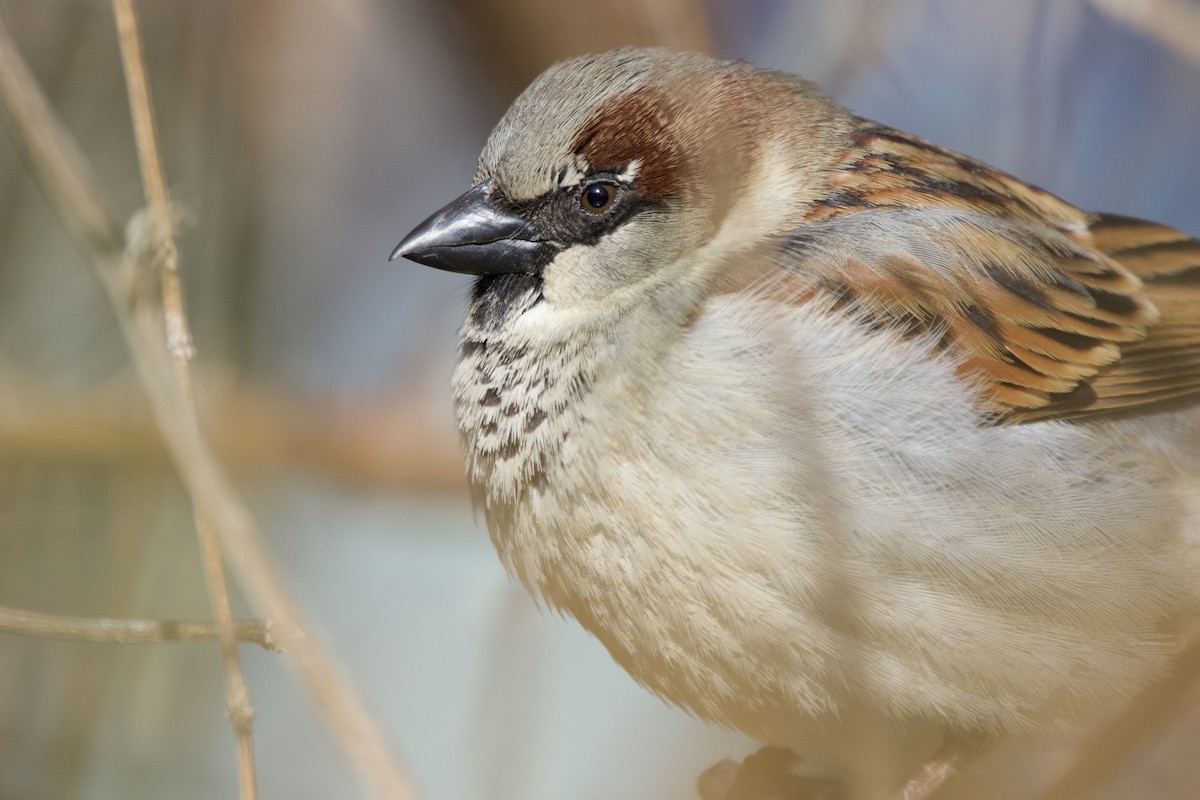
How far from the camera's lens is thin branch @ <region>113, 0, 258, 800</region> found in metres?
1.50

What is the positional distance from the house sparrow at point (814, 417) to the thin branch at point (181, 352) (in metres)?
0.70

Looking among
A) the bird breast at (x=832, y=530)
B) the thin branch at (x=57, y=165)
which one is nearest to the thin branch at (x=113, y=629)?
the thin branch at (x=57, y=165)

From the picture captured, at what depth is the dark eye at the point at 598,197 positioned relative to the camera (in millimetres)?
2398

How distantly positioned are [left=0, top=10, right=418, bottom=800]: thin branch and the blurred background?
105 centimetres

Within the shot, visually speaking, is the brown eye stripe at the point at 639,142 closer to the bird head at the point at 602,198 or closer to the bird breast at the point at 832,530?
the bird head at the point at 602,198

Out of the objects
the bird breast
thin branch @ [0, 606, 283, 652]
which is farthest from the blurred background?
thin branch @ [0, 606, 283, 652]

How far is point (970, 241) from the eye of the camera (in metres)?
2.36

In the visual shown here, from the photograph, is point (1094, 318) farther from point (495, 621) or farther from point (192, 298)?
point (192, 298)

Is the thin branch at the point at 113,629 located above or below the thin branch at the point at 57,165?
below

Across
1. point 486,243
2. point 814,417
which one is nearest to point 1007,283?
point 814,417

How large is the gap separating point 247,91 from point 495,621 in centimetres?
168

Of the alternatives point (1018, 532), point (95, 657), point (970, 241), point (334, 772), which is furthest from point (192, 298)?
point (1018, 532)

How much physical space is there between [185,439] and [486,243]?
1056mm

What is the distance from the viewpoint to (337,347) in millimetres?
3865
